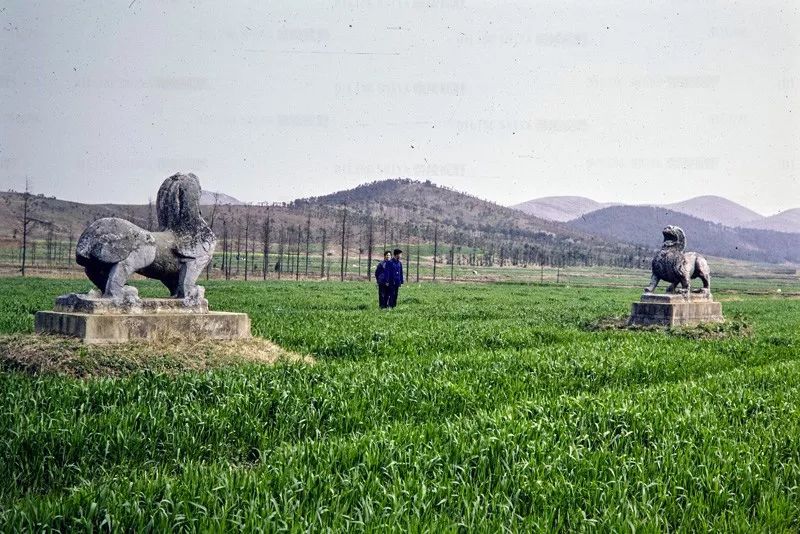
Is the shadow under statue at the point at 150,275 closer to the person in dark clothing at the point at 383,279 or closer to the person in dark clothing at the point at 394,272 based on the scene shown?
the person in dark clothing at the point at 383,279

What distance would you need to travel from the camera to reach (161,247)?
42.2 ft

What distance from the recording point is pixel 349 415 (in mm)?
7922

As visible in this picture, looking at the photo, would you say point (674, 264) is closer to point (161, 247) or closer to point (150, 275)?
point (161, 247)

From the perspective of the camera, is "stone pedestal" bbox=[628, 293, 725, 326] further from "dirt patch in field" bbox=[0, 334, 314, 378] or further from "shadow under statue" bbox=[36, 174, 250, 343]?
"shadow under statue" bbox=[36, 174, 250, 343]

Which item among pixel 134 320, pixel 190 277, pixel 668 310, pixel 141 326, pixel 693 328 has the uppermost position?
pixel 190 277

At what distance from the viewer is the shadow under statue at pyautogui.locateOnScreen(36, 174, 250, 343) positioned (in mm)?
11641

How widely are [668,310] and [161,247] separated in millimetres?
15973

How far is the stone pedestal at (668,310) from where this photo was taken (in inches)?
877

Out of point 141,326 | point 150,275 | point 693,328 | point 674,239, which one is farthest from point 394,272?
point 141,326

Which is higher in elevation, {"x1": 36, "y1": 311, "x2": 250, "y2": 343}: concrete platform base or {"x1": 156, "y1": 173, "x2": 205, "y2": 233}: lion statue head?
{"x1": 156, "y1": 173, "x2": 205, "y2": 233}: lion statue head

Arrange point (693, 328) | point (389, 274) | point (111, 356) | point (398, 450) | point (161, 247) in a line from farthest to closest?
point (389, 274)
point (693, 328)
point (161, 247)
point (111, 356)
point (398, 450)

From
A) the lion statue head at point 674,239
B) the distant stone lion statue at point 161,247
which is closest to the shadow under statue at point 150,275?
the distant stone lion statue at point 161,247

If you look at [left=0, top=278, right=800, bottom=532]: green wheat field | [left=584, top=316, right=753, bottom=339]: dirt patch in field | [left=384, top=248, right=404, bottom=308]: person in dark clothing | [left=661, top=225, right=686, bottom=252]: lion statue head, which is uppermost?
[left=661, top=225, right=686, bottom=252]: lion statue head

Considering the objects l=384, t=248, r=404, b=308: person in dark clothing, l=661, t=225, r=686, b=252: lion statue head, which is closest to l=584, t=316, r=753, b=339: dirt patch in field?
l=661, t=225, r=686, b=252: lion statue head
